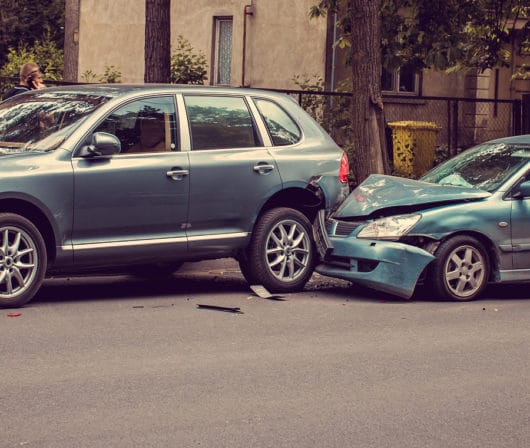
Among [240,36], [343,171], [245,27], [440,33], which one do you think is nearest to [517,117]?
[440,33]

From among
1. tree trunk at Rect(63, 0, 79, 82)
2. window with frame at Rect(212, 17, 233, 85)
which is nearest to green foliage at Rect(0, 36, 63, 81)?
tree trunk at Rect(63, 0, 79, 82)

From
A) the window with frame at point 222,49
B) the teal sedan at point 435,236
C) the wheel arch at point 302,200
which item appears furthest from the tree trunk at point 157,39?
the window with frame at point 222,49

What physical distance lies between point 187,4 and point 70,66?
10.1ft

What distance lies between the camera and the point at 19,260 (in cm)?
985

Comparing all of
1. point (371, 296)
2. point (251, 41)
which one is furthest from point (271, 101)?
point (251, 41)

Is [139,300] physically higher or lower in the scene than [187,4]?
lower

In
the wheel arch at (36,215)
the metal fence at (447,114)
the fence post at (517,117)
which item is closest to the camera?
the wheel arch at (36,215)

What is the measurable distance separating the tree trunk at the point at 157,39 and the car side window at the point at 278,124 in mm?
4275

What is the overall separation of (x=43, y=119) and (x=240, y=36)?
15987 mm

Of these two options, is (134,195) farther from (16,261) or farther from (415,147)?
(415,147)

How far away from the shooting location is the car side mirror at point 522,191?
11.2 metres

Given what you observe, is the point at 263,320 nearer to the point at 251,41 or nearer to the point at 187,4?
the point at 251,41

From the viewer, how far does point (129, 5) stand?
95.2 feet

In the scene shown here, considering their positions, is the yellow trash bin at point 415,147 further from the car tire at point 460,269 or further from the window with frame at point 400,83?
the car tire at point 460,269
